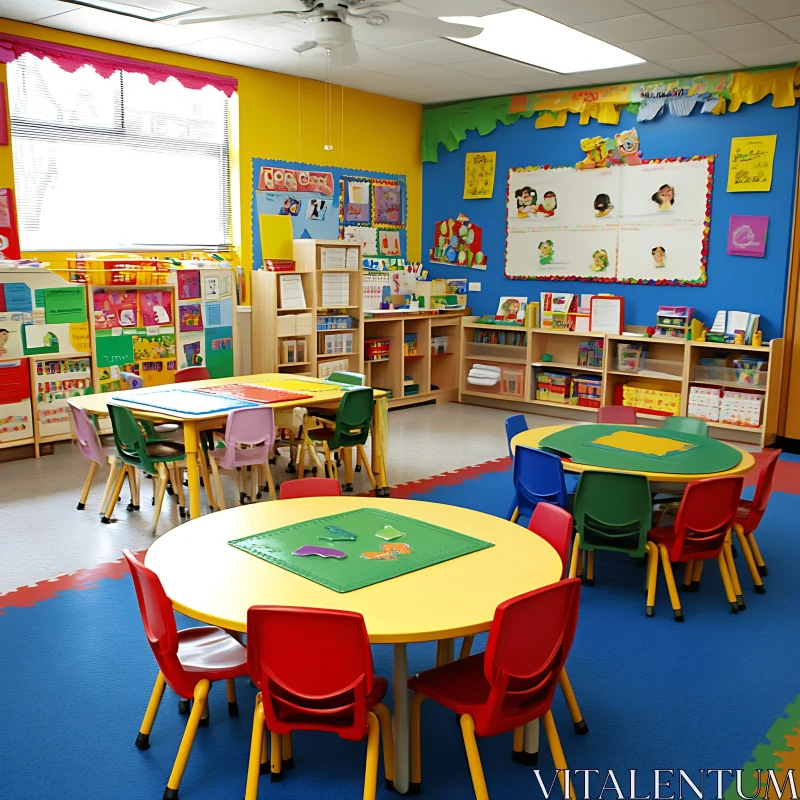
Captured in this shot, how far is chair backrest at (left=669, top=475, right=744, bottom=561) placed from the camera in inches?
154

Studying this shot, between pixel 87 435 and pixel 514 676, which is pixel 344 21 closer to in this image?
pixel 87 435

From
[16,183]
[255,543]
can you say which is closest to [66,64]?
[16,183]

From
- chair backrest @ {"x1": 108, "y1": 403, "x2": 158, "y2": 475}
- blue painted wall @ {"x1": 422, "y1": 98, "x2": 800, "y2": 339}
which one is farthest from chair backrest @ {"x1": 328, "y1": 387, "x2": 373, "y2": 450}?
blue painted wall @ {"x1": 422, "y1": 98, "x2": 800, "y2": 339}

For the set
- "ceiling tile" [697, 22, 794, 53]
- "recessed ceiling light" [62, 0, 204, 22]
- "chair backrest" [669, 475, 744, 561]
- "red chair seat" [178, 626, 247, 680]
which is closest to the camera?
"red chair seat" [178, 626, 247, 680]

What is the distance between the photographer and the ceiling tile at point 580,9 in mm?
5753

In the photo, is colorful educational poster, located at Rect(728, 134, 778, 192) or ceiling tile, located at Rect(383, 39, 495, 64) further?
colorful educational poster, located at Rect(728, 134, 778, 192)

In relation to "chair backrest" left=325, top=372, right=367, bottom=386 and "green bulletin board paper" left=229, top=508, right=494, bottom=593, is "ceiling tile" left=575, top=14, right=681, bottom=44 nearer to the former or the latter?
"chair backrest" left=325, top=372, right=367, bottom=386

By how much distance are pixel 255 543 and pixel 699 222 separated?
21.1ft

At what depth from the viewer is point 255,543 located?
298cm

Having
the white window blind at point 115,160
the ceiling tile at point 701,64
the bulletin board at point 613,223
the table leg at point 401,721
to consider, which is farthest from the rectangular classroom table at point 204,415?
the ceiling tile at point 701,64

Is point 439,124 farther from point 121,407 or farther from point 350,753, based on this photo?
point 350,753

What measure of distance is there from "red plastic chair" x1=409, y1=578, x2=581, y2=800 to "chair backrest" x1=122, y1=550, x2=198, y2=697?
709mm

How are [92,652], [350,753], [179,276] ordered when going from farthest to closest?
[179,276] → [92,652] → [350,753]

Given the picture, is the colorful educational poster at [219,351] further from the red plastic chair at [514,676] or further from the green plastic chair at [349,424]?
the red plastic chair at [514,676]
